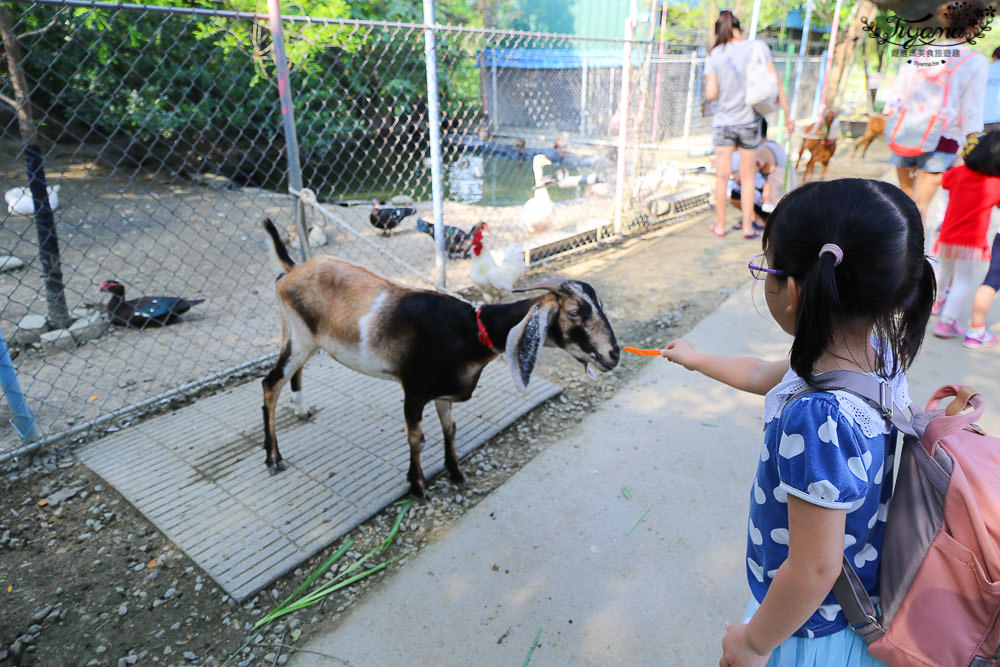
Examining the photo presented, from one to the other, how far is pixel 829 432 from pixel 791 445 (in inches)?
2.5

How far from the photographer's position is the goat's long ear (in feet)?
7.57

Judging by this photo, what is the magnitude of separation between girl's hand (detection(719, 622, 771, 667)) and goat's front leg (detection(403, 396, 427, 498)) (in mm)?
1770

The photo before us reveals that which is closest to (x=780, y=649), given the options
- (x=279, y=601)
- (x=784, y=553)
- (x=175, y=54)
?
(x=784, y=553)

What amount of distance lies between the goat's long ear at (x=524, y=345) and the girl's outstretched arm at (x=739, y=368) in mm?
729

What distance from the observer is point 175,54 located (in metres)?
8.73

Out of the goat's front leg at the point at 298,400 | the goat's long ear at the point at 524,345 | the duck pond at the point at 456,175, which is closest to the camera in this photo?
the goat's long ear at the point at 524,345

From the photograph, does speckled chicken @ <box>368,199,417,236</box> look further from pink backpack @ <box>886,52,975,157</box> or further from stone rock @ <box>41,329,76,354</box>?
pink backpack @ <box>886,52,975,157</box>

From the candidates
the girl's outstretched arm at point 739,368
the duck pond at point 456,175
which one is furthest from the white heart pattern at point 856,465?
the duck pond at point 456,175

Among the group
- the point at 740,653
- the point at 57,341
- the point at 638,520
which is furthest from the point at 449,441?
the point at 57,341

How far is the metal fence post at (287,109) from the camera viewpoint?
3.57 m

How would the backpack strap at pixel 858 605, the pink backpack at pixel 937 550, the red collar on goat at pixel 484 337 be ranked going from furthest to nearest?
the red collar on goat at pixel 484 337, the backpack strap at pixel 858 605, the pink backpack at pixel 937 550

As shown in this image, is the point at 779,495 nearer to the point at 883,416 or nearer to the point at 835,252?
the point at 883,416

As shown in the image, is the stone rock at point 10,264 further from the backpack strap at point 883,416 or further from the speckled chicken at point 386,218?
the backpack strap at point 883,416

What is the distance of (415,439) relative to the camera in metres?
2.76
